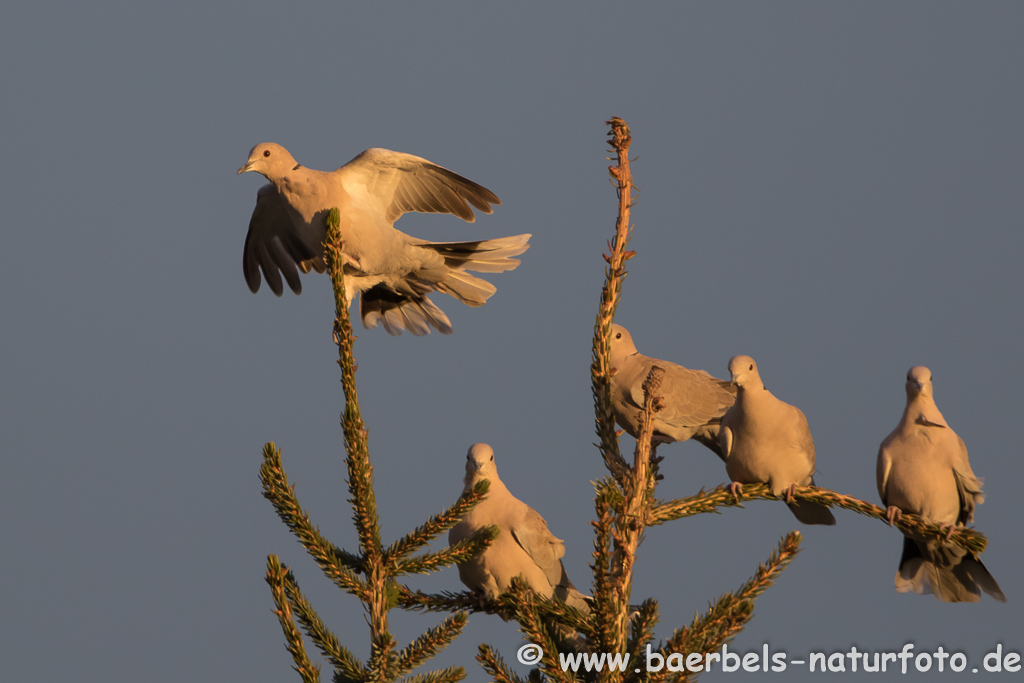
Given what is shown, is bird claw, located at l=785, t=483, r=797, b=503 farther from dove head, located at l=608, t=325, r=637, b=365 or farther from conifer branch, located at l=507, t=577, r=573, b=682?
dove head, located at l=608, t=325, r=637, b=365

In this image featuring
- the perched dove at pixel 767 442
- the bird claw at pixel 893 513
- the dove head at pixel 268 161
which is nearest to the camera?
the bird claw at pixel 893 513

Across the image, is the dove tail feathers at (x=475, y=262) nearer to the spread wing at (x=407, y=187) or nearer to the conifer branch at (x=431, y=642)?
the spread wing at (x=407, y=187)

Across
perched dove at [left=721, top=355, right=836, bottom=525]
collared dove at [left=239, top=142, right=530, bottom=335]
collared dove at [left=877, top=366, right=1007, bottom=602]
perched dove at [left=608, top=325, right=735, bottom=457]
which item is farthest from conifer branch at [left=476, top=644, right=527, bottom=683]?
collared dove at [left=239, top=142, right=530, bottom=335]

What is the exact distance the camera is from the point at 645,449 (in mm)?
3439

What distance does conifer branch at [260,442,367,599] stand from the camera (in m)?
3.28

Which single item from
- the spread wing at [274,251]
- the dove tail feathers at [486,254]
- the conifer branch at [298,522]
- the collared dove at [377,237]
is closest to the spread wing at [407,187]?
the collared dove at [377,237]

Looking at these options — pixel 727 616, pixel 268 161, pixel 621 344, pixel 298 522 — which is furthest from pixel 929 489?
pixel 268 161

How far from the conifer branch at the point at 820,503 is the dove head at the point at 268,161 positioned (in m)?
4.10

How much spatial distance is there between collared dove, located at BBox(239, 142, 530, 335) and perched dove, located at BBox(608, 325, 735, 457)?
64.9 inches

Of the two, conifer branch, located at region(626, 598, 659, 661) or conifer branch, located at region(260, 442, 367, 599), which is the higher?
conifer branch, located at region(260, 442, 367, 599)

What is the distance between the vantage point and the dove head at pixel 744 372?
4.22 metres

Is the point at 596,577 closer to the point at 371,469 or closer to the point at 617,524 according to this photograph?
the point at 617,524

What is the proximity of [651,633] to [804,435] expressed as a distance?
1.48 meters

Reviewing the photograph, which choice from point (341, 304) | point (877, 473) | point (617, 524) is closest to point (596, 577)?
point (617, 524)
